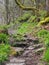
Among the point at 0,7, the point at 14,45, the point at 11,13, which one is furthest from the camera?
the point at 0,7

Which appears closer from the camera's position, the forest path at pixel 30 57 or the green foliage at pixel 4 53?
the forest path at pixel 30 57

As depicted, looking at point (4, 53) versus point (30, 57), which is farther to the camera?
point (30, 57)

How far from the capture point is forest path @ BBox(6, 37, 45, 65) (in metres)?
7.76

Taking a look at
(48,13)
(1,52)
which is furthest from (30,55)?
(48,13)

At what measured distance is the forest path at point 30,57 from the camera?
776cm

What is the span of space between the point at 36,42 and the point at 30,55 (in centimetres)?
222

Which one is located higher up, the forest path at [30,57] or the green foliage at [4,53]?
the green foliage at [4,53]

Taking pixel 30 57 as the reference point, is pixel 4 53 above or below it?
above

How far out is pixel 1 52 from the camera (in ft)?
28.1

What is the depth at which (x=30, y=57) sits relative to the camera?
8617 mm

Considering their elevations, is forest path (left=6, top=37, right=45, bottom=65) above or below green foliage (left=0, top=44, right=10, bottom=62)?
below

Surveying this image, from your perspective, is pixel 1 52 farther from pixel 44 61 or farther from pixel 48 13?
pixel 48 13

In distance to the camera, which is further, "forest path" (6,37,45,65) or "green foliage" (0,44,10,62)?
"green foliage" (0,44,10,62)

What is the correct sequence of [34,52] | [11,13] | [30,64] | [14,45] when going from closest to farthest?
[30,64] < [34,52] < [14,45] < [11,13]
